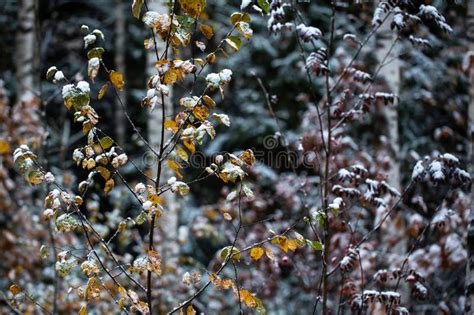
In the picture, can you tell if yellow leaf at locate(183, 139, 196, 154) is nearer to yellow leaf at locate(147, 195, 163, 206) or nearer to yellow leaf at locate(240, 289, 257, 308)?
yellow leaf at locate(147, 195, 163, 206)

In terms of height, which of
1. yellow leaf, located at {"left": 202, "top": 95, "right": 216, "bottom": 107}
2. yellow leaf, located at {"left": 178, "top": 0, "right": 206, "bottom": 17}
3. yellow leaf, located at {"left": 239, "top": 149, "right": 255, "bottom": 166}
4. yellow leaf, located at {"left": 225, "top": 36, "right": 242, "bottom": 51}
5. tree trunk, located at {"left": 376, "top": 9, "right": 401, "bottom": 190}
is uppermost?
yellow leaf, located at {"left": 178, "top": 0, "right": 206, "bottom": 17}

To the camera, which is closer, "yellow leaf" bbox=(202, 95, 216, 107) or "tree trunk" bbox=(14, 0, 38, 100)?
"yellow leaf" bbox=(202, 95, 216, 107)

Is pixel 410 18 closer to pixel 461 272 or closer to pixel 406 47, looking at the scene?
pixel 461 272

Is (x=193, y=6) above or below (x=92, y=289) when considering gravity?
above

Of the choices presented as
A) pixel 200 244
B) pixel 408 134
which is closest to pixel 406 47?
pixel 408 134

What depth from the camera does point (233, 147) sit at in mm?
9016

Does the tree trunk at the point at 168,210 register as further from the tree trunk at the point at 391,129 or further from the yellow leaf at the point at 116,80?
the yellow leaf at the point at 116,80

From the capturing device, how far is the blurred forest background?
440 centimetres

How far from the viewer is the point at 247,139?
8.72 metres

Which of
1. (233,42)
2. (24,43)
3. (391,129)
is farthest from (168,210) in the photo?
(24,43)

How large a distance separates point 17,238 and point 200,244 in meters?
3.84

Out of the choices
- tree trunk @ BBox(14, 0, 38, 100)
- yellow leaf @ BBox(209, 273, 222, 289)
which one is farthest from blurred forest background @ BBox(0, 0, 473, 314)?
yellow leaf @ BBox(209, 273, 222, 289)

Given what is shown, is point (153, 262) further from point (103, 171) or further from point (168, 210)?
point (168, 210)

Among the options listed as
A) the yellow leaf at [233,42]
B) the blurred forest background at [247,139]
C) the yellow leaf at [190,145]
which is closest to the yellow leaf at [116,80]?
the yellow leaf at [190,145]
